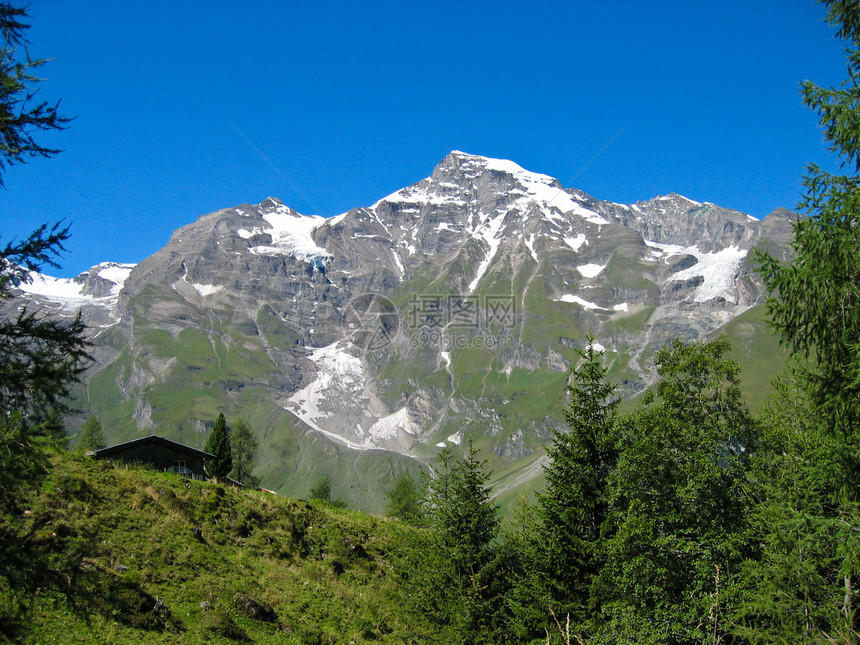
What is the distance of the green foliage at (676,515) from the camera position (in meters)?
16.9

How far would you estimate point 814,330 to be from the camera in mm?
12578

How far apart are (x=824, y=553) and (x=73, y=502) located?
22241mm

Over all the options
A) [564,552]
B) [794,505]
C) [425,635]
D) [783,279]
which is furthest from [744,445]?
[425,635]

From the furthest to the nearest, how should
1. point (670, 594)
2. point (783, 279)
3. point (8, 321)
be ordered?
point (670, 594) → point (783, 279) → point (8, 321)

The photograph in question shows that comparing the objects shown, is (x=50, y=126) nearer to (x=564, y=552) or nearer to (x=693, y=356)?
(x=564, y=552)

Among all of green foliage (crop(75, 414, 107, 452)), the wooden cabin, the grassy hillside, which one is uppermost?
green foliage (crop(75, 414, 107, 452))

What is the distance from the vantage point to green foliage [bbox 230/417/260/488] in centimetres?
9085

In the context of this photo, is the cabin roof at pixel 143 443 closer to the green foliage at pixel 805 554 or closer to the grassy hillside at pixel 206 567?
the grassy hillside at pixel 206 567

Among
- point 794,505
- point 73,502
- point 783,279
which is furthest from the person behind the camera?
point 73,502

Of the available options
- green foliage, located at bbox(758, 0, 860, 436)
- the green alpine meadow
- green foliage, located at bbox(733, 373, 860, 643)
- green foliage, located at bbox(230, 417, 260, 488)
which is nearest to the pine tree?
the green alpine meadow

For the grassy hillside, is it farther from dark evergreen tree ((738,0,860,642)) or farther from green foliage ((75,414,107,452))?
green foliage ((75,414,107,452))

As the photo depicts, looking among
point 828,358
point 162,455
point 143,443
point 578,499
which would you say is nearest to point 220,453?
point 162,455

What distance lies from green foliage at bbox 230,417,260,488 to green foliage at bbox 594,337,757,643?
80.4 metres

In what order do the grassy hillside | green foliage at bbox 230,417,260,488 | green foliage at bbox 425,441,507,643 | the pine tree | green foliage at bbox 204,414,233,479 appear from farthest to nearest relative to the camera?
green foliage at bbox 230,417,260,488
green foliage at bbox 204,414,233,479
green foliage at bbox 425,441,507,643
the pine tree
the grassy hillside
